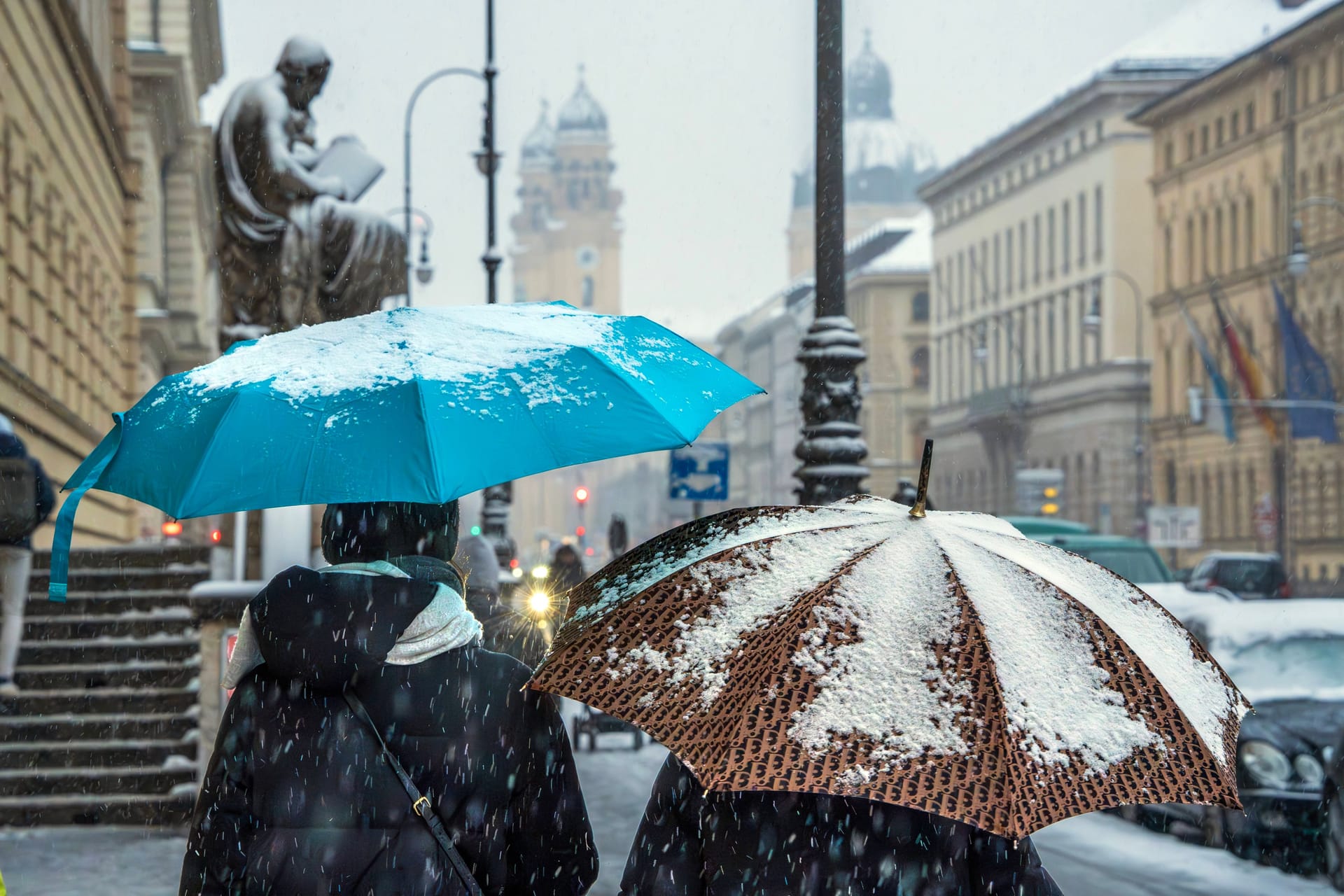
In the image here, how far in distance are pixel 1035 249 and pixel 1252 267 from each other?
2391 cm

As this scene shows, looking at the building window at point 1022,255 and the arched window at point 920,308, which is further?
the arched window at point 920,308

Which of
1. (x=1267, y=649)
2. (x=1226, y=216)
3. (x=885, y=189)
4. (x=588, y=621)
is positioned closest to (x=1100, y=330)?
(x=1226, y=216)

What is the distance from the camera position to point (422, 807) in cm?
344

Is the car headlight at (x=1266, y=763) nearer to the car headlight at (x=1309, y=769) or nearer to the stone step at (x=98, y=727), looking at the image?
the car headlight at (x=1309, y=769)

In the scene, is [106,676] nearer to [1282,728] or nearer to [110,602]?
[110,602]

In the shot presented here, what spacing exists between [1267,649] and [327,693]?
1007 centimetres

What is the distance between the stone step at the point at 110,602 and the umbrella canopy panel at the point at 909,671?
10.2m

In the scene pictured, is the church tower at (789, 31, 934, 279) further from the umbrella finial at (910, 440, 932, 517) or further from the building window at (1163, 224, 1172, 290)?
the umbrella finial at (910, 440, 932, 517)

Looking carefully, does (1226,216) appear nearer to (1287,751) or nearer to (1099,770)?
(1287,751)

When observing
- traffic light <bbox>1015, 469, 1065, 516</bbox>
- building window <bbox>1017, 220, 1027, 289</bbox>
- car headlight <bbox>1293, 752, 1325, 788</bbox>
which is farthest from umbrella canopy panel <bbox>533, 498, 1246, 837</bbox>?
building window <bbox>1017, 220, 1027, 289</bbox>

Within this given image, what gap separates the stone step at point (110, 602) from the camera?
13031 millimetres

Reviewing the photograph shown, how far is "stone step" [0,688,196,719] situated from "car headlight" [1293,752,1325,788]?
257 inches

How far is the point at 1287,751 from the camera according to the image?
1054cm

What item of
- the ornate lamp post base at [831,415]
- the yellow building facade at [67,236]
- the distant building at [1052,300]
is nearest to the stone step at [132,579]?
the yellow building facade at [67,236]
